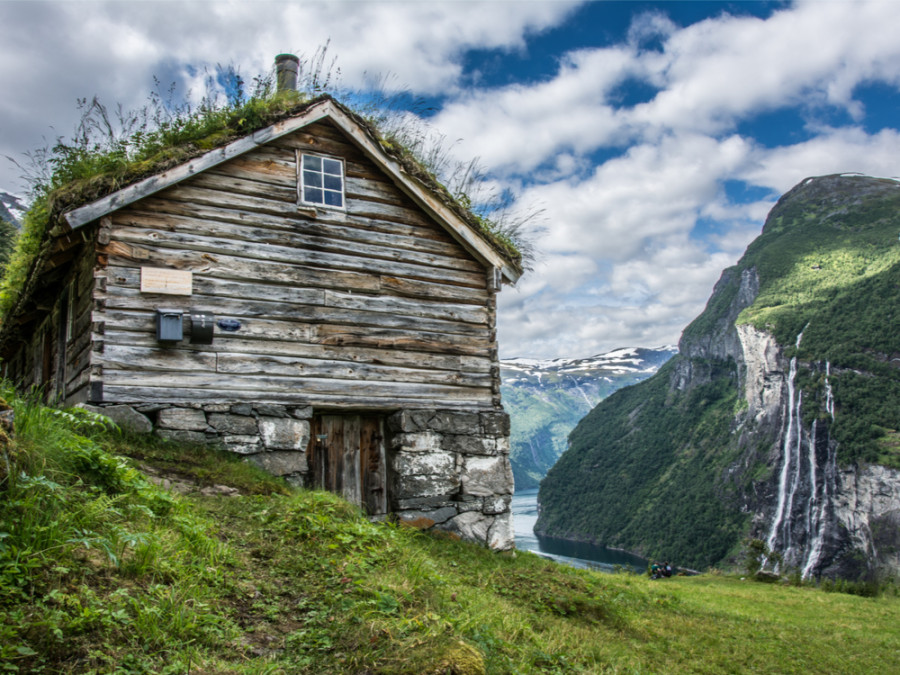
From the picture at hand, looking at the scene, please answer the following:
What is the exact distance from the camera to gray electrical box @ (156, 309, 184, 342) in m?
8.73

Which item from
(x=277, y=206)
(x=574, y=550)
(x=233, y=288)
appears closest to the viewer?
(x=233, y=288)

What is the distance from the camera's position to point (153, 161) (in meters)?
8.92

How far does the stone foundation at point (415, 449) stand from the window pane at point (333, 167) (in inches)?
152

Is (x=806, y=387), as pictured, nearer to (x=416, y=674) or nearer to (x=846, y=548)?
(x=846, y=548)

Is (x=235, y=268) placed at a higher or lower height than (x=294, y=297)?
higher

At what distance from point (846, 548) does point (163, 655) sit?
107m

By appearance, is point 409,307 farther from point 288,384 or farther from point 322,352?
point 288,384

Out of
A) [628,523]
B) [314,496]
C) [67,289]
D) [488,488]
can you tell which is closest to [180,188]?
[67,289]

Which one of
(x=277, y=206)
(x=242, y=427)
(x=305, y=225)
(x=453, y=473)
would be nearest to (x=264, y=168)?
(x=277, y=206)

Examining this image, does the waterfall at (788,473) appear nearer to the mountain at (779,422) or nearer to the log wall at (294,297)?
the mountain at (779,422)

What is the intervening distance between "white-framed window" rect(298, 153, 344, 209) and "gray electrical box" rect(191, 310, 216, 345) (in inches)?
96.0

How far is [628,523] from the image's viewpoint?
133 metres

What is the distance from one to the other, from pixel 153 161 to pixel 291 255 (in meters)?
2.25

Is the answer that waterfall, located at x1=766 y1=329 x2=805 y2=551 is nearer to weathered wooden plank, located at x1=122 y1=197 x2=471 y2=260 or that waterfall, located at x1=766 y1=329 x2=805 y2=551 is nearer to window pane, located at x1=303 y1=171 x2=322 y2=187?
weathered wooden plank, located at x1=122 y1=197 x2=471 y2=260
